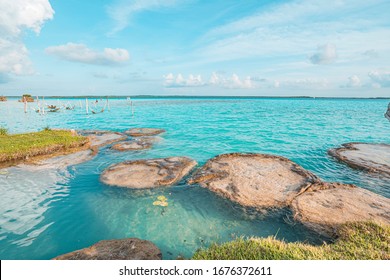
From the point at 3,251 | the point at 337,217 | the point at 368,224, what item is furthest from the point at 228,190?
the point at 3,251

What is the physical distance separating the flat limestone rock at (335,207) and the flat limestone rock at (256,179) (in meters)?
0.74

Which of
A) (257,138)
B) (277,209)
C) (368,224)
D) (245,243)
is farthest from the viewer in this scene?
(257,138)

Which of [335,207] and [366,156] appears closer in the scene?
[335,207]

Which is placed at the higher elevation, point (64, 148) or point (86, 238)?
point (64, 148)

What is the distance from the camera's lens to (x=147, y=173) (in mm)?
12977

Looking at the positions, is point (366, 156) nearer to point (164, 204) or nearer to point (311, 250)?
point (311, 250)

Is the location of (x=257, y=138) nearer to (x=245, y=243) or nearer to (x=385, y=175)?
(x=385, y=175)

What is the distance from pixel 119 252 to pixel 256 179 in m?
8.31

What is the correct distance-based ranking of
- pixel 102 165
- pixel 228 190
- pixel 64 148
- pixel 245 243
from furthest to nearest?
pixel 64 148 → pixel 102 165 → pixel 228 190 → pixel 245 243

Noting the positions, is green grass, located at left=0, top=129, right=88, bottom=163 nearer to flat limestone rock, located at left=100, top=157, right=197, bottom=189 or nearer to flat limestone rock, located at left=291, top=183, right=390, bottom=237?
flat limestone rock, located at left=100, top=157, right=197, bottom=189

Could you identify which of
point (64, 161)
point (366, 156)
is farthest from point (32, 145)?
point (366, 156)

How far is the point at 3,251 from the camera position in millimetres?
7047

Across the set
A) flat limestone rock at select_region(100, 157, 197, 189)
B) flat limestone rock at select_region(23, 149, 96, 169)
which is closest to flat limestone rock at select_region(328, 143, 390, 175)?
flat limestone rock at select_region(100, 157, 197, 189)

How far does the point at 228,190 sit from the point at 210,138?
15.7 metres
